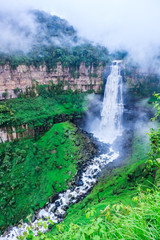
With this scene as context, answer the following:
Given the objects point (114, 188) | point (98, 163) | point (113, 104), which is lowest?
point (98, 163)

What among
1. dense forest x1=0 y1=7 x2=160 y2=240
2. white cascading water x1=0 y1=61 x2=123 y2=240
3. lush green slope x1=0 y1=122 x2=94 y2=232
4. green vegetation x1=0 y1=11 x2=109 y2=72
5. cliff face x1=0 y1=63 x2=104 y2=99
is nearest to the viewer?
dense forest x1=0 y1=7 x2=160 y2=240

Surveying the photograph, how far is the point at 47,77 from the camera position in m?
28.0

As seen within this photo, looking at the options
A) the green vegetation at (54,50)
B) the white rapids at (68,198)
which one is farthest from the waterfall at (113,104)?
the white rapids at (68,198)

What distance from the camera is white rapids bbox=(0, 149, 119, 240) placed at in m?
12.7

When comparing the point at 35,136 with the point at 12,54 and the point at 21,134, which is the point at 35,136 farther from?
the point at 12,54

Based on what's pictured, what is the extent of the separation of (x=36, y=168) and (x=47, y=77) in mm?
17917

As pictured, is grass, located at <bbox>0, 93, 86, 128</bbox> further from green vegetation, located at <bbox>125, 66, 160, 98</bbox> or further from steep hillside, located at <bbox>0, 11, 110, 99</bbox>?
green vegetation, located at <bbox>125, 66, 160, 98</bbox>

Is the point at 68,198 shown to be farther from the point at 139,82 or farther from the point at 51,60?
the point at 139,82

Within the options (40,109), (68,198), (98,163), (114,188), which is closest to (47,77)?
(40,109)

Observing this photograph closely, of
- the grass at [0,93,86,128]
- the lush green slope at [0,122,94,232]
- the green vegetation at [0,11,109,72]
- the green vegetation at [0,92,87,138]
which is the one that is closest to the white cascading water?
the lush green slope at [0,122,94,232]

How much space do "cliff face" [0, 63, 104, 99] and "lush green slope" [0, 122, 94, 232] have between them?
380 inches

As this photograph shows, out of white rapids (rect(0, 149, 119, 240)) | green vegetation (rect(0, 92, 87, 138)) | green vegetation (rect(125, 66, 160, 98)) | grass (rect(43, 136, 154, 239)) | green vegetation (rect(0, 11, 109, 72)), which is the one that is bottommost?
white rapids (rect(0, 149, 119, 240))

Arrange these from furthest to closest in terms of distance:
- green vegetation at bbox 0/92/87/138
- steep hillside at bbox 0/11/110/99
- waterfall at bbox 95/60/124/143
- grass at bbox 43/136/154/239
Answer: waterfall at bbox 95/60/124/143, steep hillside at bbox 0/11/110/99, green vegetation at bbox 0/92/87/138, grass at bbox 43/136/154/239

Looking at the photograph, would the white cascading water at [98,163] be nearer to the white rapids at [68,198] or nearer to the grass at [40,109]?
the white rapids at [68,198]
